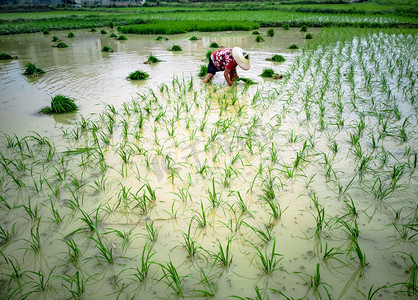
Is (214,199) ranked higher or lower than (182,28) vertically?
lower

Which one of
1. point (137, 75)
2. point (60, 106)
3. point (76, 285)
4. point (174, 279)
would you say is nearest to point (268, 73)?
point (137, 75)

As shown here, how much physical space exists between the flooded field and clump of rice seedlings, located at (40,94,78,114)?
182mm

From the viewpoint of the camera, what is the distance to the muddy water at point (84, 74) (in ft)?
14.1

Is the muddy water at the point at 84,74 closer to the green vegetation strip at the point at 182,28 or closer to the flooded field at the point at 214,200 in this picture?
the flooded field at the point at 214,200

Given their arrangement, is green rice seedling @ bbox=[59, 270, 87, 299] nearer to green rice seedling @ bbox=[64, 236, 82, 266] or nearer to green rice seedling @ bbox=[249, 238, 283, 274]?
green rice seedling @ bbox=[64, 236, 82, 266]

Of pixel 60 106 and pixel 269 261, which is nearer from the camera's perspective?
pixel 269 261

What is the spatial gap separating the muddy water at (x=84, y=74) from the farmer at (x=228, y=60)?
66cm

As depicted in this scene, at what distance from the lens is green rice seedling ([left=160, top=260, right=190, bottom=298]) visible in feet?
4.99

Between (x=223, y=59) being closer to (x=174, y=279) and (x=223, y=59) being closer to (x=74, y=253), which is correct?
(x=74, y=253)

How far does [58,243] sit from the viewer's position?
189 cm

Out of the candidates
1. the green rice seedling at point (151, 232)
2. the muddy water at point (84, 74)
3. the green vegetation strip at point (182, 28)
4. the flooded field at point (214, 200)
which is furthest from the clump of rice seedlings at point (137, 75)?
the green vegetation strip at point (182, 28)

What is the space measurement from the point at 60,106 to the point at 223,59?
10.4ft

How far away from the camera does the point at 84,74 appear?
263 inches

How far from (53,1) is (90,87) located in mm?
35853
